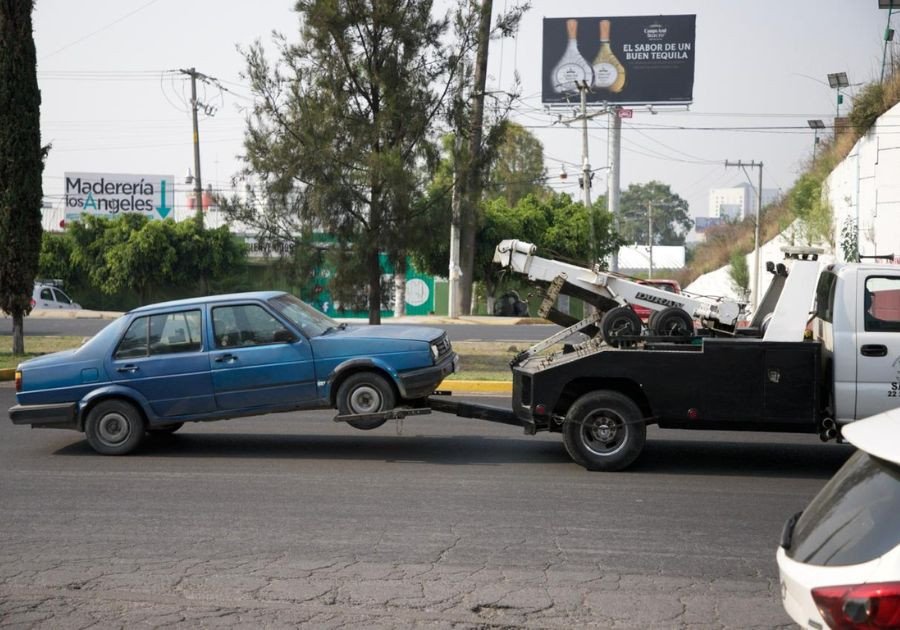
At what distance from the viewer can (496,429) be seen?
12500mm

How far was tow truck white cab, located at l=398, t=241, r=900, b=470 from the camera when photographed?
8.95 m

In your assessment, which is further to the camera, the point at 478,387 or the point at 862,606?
the point at 478,387

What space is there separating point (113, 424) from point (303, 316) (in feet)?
7.45

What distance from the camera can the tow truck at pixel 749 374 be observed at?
896cm

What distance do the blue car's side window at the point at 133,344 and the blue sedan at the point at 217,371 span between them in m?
0.01

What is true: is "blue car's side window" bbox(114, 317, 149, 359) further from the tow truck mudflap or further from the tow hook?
the tow hook

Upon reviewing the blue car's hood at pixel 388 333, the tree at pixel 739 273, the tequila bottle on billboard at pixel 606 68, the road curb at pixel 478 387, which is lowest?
the road curb at pixel 478 387

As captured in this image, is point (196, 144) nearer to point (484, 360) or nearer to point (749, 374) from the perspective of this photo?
point (484, 360)

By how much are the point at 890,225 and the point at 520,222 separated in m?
21.2

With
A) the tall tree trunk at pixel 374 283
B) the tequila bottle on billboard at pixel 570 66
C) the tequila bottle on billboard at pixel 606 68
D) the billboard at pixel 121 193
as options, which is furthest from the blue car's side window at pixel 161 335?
the billboard at pixel 121 193

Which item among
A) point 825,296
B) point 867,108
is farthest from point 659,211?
point 825,296

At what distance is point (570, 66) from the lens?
63781 mm

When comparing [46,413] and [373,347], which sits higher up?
[373,347]

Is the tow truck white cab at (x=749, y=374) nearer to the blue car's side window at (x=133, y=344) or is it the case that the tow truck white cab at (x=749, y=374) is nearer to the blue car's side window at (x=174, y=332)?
the blue car's side window at (x=174, y=332)
